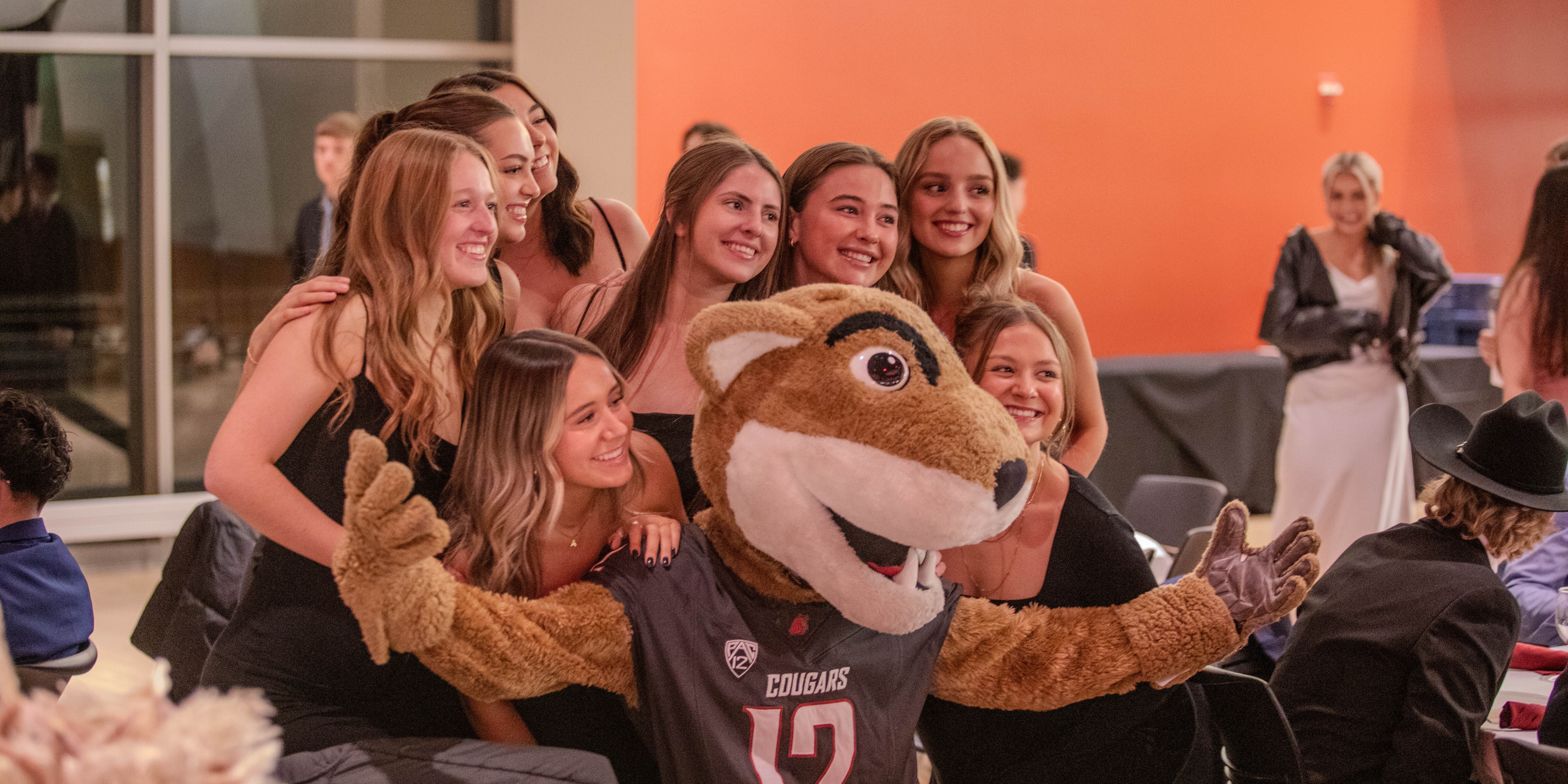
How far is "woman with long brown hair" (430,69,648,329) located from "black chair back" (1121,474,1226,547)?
65.2 inches

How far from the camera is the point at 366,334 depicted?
5.60 feet

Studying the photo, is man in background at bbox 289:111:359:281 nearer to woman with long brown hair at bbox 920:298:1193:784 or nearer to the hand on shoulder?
the hand on shoulder

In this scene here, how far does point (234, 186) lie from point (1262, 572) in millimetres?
5492

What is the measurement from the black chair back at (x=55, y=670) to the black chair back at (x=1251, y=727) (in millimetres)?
1704

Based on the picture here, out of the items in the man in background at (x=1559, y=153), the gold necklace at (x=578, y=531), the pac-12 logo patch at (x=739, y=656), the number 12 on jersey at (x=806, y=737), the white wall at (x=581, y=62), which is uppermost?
the white wall at (x=581, y=62)

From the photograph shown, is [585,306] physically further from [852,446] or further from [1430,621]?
[1430,621]

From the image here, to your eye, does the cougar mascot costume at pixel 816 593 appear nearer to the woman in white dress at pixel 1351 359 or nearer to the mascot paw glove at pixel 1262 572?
the mascot paw glove at pixel 1262 572

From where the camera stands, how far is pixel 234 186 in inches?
232

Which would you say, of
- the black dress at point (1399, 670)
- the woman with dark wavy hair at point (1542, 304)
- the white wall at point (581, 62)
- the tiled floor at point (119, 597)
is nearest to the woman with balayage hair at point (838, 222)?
the black dress at point (1399, 670)

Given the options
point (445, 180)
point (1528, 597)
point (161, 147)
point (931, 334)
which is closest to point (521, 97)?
point (445, 180)

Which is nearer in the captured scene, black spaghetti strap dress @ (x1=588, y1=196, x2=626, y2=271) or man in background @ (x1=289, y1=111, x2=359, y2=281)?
black spaghetti strap dress @ (x1=588, y1=196, x2=626, y2=271)

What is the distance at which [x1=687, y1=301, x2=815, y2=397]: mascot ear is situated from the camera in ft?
4.76

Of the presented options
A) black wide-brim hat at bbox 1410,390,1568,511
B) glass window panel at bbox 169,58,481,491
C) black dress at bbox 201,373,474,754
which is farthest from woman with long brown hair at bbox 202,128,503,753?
glass window panel at bbox 169,58,481,491

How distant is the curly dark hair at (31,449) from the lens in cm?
221
